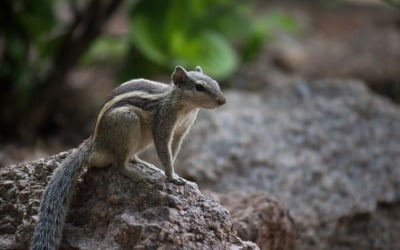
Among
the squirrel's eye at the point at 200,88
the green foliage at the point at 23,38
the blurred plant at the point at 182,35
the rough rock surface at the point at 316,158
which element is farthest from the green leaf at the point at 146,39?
the squirrel's eye at the point at 200,88

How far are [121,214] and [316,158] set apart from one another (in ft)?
9.98

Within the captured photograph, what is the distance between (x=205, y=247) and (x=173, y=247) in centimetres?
16

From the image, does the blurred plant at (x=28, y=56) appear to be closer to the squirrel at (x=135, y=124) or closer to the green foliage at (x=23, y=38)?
the green foliage at (x=23, y=38)

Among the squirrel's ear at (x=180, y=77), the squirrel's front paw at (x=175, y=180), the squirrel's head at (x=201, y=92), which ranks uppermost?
the squirrel's ear at (x=180, y=77)

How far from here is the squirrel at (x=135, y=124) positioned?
3574 millimetres

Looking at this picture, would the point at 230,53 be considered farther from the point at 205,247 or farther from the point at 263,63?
the point at 205,247

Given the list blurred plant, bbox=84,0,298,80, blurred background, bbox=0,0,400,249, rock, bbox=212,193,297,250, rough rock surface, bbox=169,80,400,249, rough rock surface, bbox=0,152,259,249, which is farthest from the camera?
blurred plant, bbox=84,0,298,80

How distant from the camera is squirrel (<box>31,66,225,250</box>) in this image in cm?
357

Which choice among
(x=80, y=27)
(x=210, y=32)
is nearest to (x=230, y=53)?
(x=210, y=32)

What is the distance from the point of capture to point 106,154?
366cm

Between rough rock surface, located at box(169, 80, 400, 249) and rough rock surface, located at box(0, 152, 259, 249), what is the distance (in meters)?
2.03

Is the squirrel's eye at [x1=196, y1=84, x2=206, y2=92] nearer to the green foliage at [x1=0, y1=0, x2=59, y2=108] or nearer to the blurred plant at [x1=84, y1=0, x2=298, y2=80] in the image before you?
the blurred plant at [x1=84, y1=0, x2=298, y2=80]

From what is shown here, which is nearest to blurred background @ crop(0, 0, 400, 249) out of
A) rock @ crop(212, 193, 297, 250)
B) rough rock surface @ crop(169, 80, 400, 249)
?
rough rock surface @ crop(169, 80, 400, 249)

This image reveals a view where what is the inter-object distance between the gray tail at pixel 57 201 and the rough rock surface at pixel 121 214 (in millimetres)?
91
